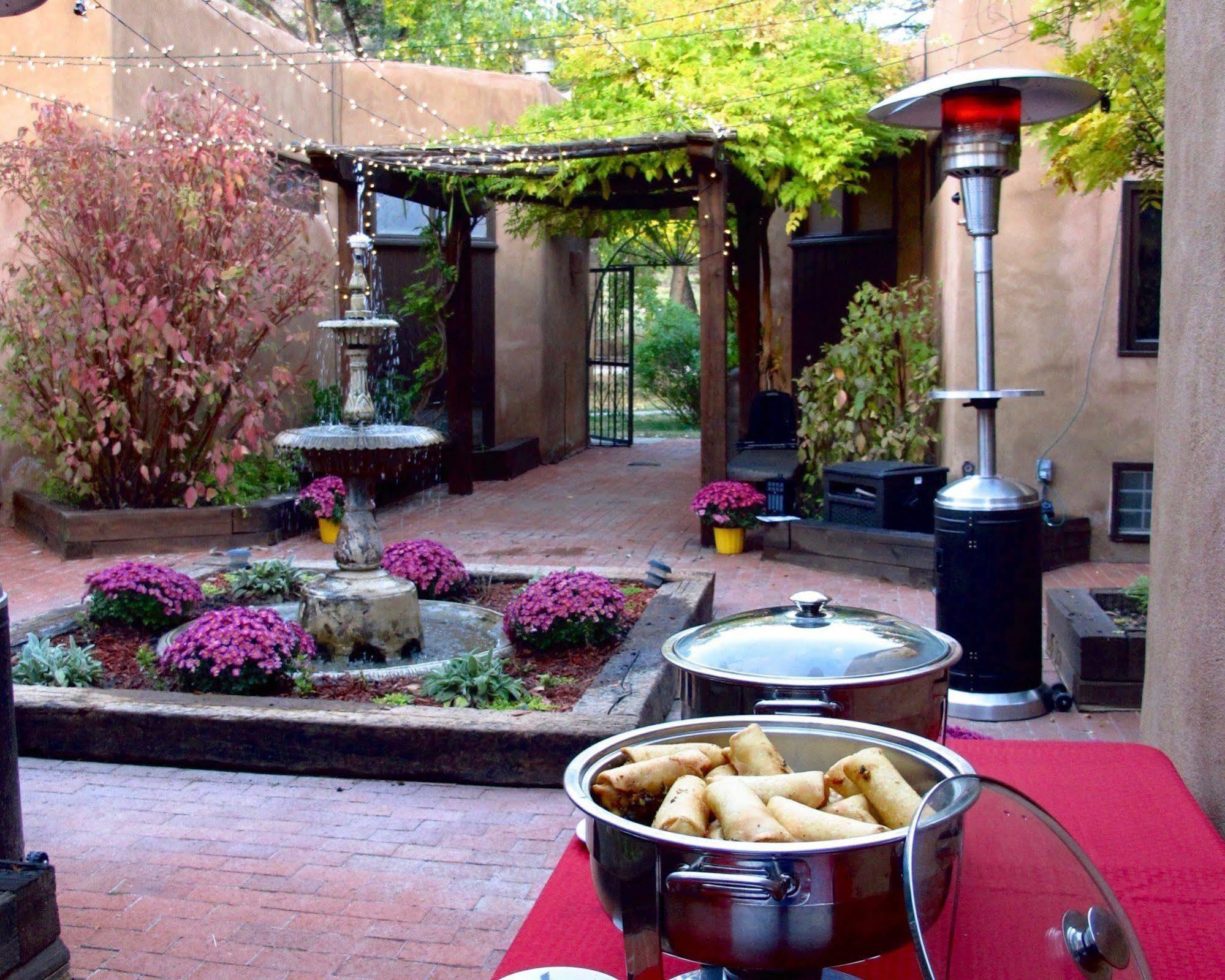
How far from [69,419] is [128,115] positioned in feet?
9.21

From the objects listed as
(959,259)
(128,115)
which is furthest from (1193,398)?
(128,115)

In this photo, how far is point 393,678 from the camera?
557cm

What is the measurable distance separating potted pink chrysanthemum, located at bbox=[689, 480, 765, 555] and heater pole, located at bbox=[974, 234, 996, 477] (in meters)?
4.23

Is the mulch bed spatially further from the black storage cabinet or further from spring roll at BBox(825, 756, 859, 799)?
spring roll at BBox(825, 756, 859, 799)

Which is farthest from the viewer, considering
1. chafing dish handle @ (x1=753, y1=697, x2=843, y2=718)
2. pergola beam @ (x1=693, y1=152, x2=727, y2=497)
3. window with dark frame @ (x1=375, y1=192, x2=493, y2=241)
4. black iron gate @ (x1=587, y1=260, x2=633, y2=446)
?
black iron gate @ (x1=587, y1=260, x2=633, y2=446)

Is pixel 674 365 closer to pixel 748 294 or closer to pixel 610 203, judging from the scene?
pixel 748 294

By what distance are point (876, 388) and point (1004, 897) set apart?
335 inches

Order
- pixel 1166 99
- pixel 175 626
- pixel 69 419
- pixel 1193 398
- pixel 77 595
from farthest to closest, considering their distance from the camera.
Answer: pixel 69 419, pixel 77 595, pixel 175 626, pixel 1166 99, pixel 1193 398

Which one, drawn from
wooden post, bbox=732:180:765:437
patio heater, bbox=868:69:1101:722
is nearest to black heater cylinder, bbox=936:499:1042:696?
patio heater, bbox=868:69:1101:722

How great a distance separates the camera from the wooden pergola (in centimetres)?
971

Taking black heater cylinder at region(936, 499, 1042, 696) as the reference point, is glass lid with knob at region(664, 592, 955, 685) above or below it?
above

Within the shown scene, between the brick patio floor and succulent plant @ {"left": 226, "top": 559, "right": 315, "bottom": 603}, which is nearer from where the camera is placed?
the brick patio floor

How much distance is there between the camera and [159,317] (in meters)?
9.21

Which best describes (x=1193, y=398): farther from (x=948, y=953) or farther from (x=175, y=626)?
(x=175, y=626)
